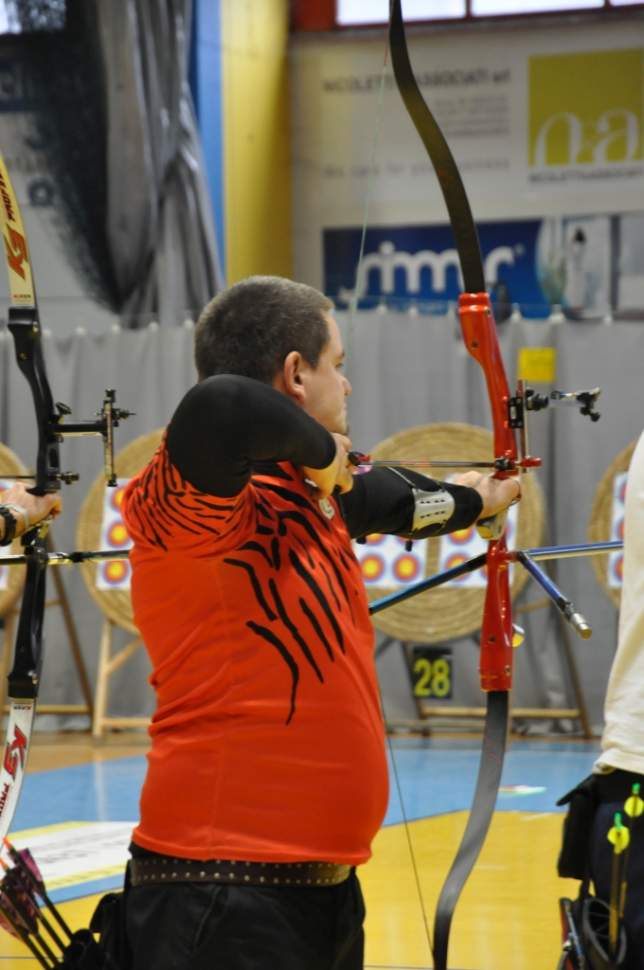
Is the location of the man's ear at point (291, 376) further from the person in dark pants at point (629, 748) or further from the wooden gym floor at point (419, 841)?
the wooden gym floor at point (419, 841)

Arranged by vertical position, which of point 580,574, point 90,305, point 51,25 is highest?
point 51,25

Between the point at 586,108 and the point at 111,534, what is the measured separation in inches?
136

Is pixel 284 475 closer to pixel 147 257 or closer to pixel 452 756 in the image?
pixel 452 756

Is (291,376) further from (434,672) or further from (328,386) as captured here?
(434,672)

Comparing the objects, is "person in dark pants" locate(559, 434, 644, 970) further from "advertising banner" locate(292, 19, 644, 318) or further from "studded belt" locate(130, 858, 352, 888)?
"advertising banner" locate(292, 19, 644, 318)

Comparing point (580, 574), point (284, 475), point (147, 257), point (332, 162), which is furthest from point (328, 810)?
point (332, 162)

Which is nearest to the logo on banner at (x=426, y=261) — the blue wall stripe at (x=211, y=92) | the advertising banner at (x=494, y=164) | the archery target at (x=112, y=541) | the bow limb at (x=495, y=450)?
the advertising banner at (x=494, y=164)

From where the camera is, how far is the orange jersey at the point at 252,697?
5.03ft

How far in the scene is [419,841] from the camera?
3889 millimetres

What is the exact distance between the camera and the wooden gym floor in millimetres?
2975

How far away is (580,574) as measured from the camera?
5.86m

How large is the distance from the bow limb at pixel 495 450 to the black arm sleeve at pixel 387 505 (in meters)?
0.14

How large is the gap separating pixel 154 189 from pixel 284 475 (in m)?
6.14

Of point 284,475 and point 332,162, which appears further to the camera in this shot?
point 332,162
